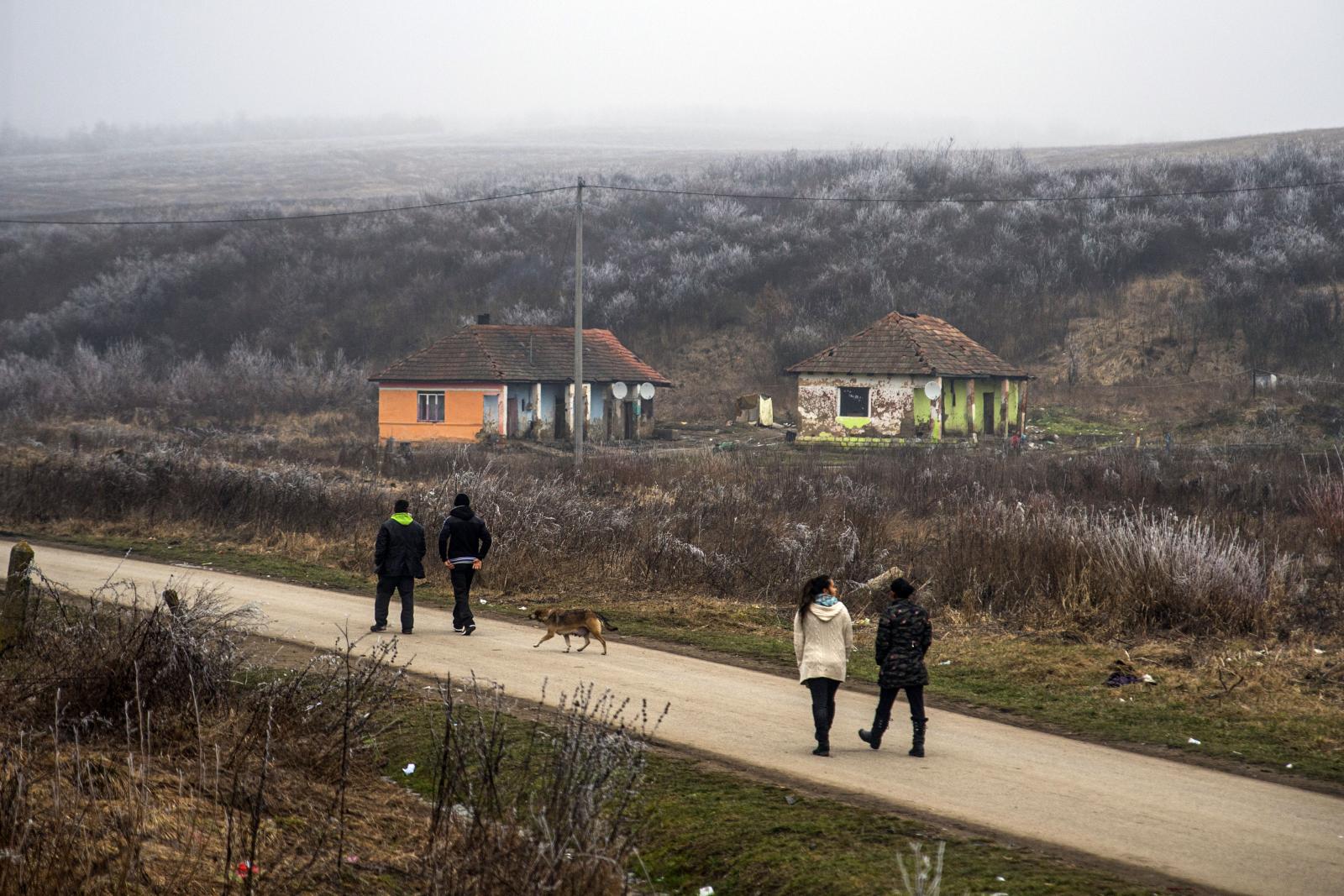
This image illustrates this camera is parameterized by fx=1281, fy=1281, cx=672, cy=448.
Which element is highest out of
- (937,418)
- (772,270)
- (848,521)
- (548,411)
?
(772,270)

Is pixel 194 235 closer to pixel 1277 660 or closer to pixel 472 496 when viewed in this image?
pixel 472 496

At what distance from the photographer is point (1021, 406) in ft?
164

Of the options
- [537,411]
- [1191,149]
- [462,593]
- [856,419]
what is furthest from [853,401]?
[1191,149]

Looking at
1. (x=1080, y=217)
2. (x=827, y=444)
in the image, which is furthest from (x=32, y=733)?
(x=1080, y=217)

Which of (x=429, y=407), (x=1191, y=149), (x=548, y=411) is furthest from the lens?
(x=1191, y=149)

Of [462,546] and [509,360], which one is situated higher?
[462,546]

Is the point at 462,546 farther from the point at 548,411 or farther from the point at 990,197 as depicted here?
the point at 990,197

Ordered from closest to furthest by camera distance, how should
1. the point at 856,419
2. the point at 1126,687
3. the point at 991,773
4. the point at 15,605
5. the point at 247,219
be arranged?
the point at 991,773 < the point at 15,605 < the point at 1126,687 < the point at 856,419 < the point at 247,219

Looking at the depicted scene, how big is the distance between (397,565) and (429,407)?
33.4m

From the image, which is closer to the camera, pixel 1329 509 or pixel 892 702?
pixel 892 702

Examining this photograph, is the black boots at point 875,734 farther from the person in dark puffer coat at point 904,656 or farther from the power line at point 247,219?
the power line at point 247,219

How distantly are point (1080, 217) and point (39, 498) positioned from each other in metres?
58.2

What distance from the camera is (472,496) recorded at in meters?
23.1

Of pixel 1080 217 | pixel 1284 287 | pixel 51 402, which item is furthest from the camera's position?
pixel 1080 217
